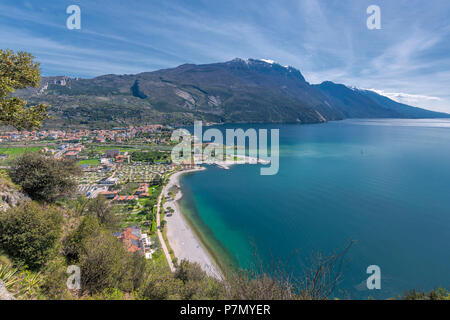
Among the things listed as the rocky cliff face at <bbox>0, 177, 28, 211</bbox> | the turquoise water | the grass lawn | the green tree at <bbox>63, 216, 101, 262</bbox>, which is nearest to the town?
the grass lawn

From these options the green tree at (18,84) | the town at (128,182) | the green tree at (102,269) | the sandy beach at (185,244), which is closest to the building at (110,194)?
the town at (128,182)

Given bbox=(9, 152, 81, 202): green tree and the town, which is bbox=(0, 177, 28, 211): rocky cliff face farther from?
the town

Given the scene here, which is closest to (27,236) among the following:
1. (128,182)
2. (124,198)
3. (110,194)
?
(124,198)

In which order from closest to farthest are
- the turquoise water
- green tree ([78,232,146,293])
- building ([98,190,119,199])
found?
green tree ([78,232,146,293]), the turquoise water, building ([98,190,119,199])

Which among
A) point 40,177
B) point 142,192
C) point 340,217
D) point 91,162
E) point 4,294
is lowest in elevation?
point 340,217

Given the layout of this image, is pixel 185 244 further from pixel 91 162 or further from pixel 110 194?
pixel 91 162
